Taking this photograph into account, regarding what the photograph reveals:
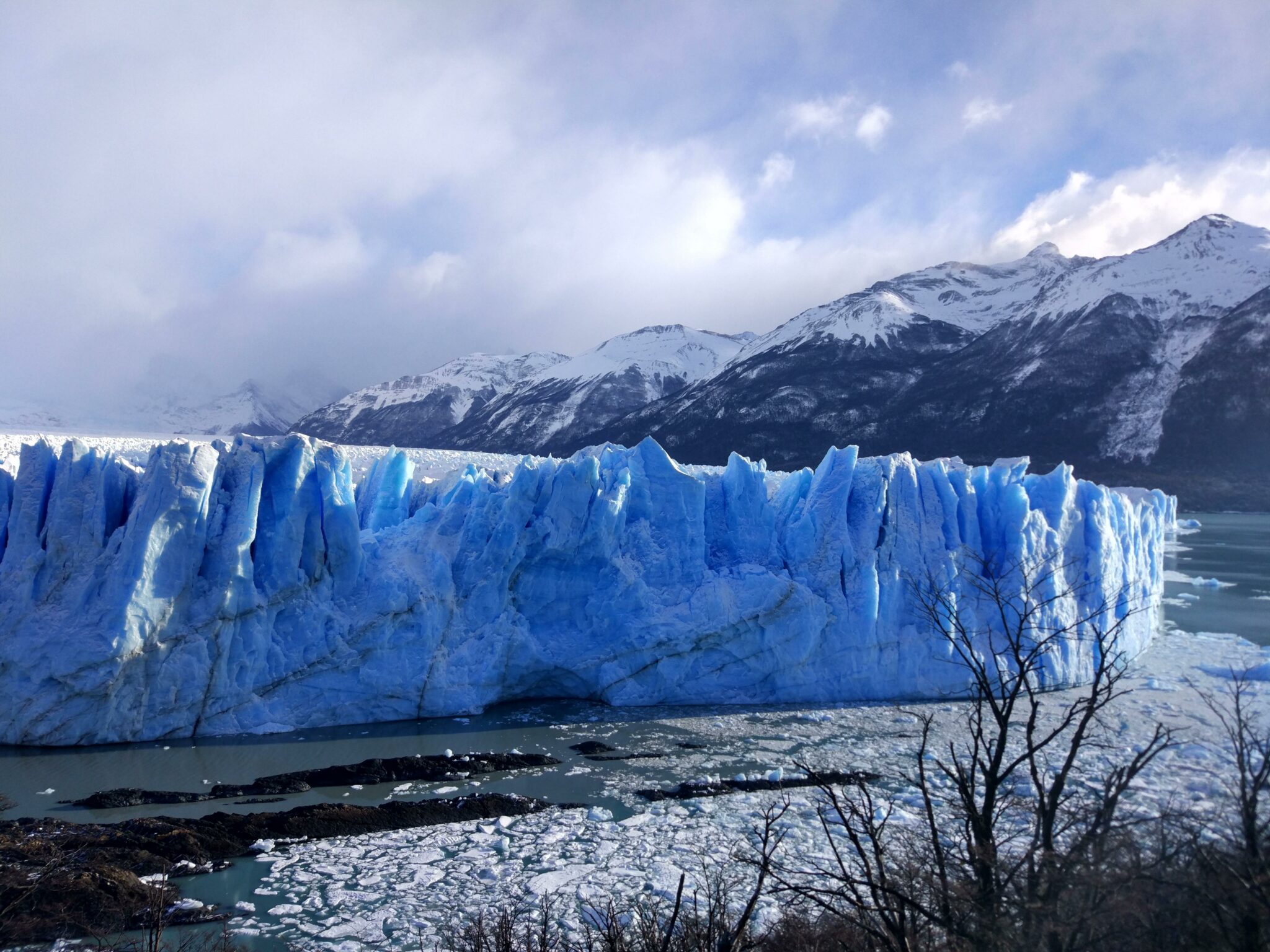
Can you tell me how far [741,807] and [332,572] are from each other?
7481 mm

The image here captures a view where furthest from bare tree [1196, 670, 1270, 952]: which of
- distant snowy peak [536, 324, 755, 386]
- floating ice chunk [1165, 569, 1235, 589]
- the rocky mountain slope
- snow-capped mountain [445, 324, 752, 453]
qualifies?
distant snowy peak [536, 324, 755, 386]

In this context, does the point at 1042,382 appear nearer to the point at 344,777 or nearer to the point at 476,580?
the point at 476,580

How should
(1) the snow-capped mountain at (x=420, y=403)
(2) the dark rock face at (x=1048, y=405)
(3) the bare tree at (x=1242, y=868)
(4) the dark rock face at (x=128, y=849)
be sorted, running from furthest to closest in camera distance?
(1) the snow-capped mountain at (x=420, y=403) < (2) the dark rock face at (x=1048, y=405) < (4) the dark rock face at (x=128, y=849) < (3) the bare tree at (x=1242, y=868)

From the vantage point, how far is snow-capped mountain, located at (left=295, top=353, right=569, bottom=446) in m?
107

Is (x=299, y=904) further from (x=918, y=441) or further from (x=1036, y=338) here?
(x=1036, y=338)

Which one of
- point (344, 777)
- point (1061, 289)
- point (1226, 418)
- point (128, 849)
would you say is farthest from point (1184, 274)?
point (128, 849)

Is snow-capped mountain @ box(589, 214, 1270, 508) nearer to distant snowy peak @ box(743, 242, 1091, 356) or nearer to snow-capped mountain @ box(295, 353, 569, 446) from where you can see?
distant snowy peak @ box(743, 242, 1091, 356)

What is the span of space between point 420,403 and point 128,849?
384 ft

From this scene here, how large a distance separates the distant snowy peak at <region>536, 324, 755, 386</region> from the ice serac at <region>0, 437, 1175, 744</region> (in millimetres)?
92478

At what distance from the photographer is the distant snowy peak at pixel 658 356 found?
363ft

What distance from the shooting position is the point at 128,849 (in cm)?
774

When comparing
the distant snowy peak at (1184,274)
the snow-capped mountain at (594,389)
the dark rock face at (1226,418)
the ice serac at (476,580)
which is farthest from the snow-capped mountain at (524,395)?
the ice serac at (476,580)

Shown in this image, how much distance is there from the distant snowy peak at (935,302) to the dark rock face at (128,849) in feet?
257

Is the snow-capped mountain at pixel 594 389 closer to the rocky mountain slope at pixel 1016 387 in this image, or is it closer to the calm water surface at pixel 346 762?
the rocky mountain slope at pixel 1016 387
